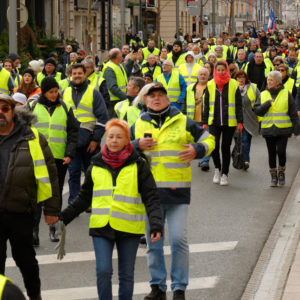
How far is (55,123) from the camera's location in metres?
9.30

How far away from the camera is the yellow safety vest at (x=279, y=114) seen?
12680 mm

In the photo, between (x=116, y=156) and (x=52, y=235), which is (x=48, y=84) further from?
(x=116, y=156)

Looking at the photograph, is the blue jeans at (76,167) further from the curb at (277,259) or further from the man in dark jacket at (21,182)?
the man in dark jacket at (21,182)

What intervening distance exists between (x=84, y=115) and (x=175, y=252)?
4035 mm

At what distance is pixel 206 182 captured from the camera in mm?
13438

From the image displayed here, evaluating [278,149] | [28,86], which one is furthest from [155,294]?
[278,149]

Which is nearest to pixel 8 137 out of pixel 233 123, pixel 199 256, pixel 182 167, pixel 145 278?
pixel 182 167

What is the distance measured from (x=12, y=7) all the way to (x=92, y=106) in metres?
10.1

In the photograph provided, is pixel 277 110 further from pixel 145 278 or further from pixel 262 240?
pixel 145 278

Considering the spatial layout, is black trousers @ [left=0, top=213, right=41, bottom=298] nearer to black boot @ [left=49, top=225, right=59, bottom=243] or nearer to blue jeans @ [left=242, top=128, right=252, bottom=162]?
black boot @ [left=49, top=225, right=59, bottom=243]

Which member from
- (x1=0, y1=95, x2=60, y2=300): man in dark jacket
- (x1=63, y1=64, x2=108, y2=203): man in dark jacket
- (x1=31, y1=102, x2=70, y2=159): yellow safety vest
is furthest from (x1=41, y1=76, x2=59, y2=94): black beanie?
(x1=0, y1=95, x2=60, y2=300): man in dark jacket

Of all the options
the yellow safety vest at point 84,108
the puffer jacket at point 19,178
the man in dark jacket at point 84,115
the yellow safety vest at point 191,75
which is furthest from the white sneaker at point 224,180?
the puffer jacket at point 19,178

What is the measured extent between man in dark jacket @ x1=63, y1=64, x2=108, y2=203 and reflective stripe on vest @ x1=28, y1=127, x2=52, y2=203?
4.02 metres

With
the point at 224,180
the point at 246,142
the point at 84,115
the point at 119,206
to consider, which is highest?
the point at 84,115
